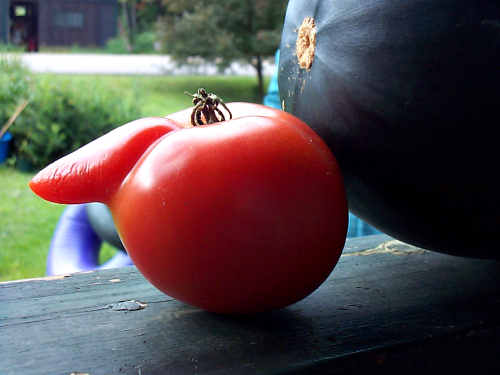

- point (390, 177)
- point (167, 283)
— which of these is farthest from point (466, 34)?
point (167, 283)

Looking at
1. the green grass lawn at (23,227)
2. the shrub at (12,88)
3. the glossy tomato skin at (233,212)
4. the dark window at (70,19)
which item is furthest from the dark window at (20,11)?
the glossy tomato skin at (233,212)

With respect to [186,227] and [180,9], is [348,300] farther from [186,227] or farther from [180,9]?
[180,9]

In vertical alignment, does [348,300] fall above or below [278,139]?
below

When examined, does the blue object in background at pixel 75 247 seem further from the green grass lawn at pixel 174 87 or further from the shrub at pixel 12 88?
the green grass lawn at pixel 174 87

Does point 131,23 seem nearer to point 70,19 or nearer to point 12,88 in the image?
point 70,19

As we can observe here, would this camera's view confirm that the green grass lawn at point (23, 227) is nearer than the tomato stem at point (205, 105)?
No

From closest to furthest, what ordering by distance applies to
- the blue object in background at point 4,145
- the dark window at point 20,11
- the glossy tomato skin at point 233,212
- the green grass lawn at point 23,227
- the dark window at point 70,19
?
the glossy tomato skin at point 233,212 < the green grass lawn at point 23,227 < the blue object in background at point 4,145 < the dark window at point 20,11 < the dark window at point 70,19
